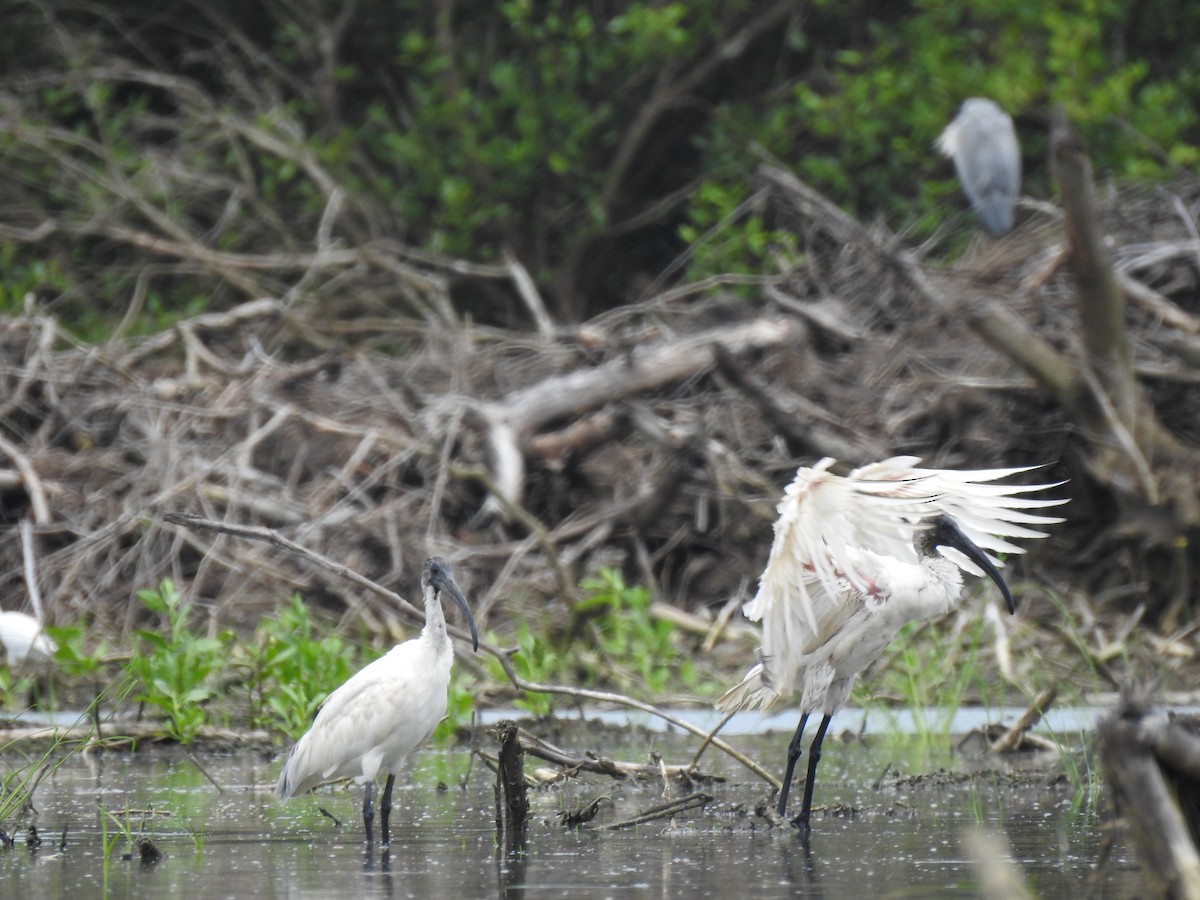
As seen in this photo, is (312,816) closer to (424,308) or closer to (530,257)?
(424,308)

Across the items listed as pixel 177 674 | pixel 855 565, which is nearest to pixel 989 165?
pixel 855 565

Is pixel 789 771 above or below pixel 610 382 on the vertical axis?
below

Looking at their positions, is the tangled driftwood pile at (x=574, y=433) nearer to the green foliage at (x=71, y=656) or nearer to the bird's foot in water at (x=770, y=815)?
the green foliage at (x=71, y=656)

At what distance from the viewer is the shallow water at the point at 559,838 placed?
479cm

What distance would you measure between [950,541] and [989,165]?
21.9 feet

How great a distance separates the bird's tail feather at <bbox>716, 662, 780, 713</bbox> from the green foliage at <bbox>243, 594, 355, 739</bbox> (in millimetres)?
1889

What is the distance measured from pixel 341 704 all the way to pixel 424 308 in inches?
287

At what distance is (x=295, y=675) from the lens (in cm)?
783

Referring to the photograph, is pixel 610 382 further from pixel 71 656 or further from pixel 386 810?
pixel 386 810

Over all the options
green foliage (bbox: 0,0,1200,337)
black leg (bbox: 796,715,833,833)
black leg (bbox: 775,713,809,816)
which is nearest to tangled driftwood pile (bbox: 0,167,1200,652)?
green foliage (bbox: 0,0,1200,337)

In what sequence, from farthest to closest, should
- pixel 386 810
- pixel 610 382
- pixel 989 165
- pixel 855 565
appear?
pixel 989 165 → pixel 610 382 → pixel 855 565 → pixel 386 810

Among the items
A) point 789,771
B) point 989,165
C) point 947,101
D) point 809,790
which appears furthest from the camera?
point 947,101

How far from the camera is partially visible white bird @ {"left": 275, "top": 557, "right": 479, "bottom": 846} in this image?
19.9 ft

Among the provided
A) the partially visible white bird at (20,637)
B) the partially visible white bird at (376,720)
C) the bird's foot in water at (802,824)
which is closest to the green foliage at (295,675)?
the partially visible white bird at (20,637)
